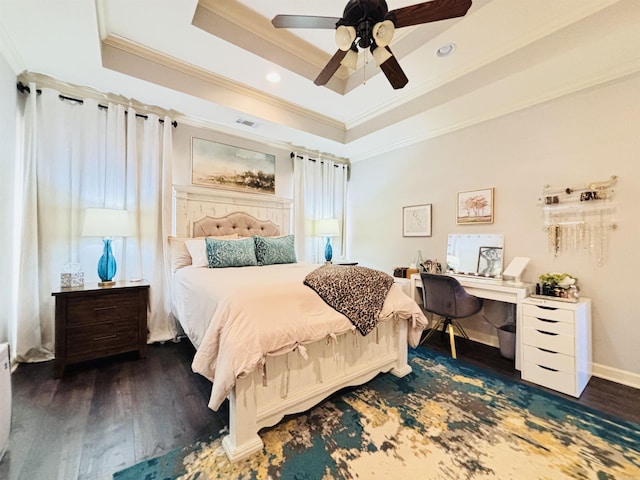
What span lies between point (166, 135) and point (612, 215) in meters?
4.45

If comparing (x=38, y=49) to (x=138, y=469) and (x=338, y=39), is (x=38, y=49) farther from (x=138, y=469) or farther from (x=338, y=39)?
(x=138, y=469)

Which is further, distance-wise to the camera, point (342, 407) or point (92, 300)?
point (92, 300)

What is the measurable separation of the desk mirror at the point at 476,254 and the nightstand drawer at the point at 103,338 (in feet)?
11.4

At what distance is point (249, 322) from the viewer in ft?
4.89

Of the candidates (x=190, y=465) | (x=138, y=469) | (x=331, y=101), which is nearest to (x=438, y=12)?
(x=331, y=101)

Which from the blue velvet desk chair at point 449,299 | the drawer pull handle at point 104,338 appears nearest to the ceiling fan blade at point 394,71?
→ the blue velvet desk chair at point 449,299

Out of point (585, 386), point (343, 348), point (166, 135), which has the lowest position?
point (585, 386)

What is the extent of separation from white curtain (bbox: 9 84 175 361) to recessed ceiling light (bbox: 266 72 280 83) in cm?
129

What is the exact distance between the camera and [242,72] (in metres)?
2.79

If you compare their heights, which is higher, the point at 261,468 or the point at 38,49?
the point at 38,49

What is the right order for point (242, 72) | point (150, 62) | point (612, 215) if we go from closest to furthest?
point (612, 215)
point (150, 62)
point (242, 72)

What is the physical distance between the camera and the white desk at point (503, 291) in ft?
7.77

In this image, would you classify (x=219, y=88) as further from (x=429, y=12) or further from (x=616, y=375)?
(x=616, y=375)

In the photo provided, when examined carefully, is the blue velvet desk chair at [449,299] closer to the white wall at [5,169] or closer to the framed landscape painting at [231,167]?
the framed landscape painting at [231,167]
